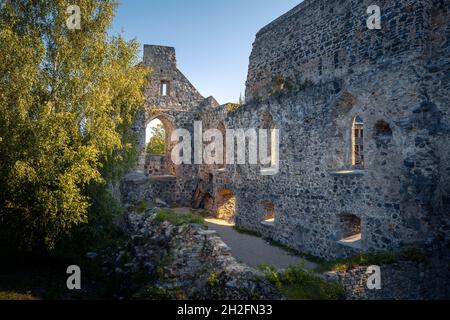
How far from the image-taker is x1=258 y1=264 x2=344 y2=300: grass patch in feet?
22.9

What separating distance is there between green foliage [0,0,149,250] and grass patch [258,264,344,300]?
19.8ft

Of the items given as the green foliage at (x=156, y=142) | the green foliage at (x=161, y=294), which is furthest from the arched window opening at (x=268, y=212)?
the green foliage at (x=156, y=142)

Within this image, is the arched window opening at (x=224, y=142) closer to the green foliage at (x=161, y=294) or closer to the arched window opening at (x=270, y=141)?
the arched window opening at (x=270, y=141)

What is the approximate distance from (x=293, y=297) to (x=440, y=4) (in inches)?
328

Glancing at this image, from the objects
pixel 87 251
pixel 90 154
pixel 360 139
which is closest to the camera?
pixel 90 154

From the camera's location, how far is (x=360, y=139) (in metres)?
20.7

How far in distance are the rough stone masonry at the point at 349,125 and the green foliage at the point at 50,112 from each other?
6836 millimetres

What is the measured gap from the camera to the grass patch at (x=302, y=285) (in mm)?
6992

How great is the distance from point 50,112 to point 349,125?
9.26 m

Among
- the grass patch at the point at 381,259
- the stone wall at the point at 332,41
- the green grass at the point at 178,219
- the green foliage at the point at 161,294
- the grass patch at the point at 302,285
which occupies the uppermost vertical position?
the stone wall at the point at 332,41

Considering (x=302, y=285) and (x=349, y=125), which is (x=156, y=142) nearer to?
(x=349, y=125)

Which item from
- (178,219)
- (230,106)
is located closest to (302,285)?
(178,219)
